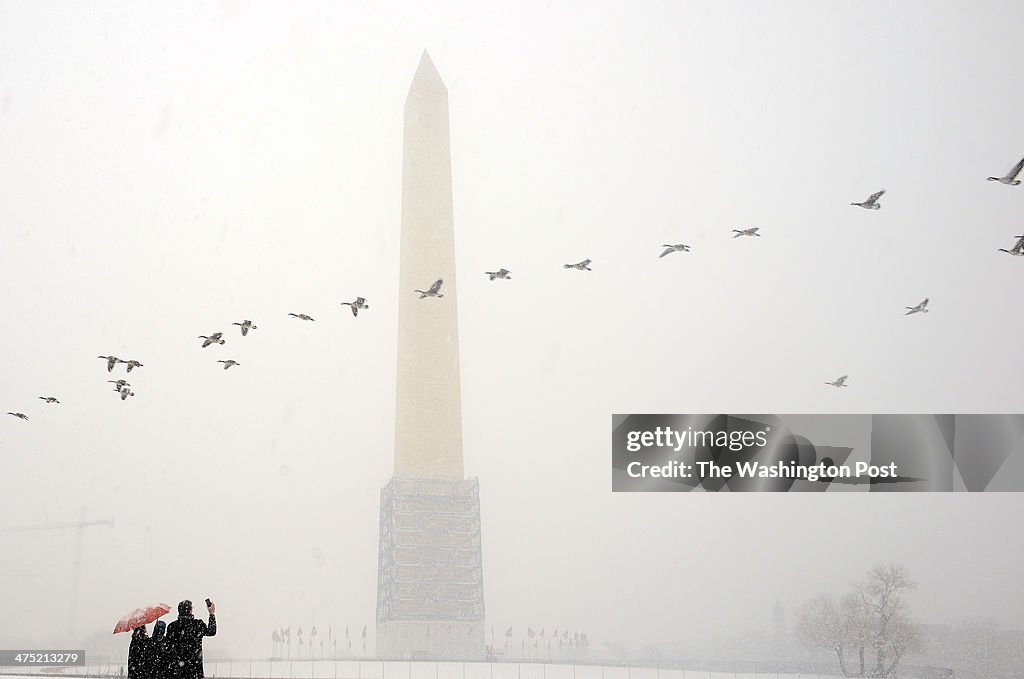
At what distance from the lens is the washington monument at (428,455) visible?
51.7 m

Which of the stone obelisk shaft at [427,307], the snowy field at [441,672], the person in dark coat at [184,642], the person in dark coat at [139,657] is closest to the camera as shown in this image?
the person in dark coat at [184,642]

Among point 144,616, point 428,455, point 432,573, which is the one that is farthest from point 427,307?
point 144,616

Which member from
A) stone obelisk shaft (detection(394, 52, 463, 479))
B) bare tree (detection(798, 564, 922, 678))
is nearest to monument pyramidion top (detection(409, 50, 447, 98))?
stone obelisk shaft (detection(394, 52, 463, 479))

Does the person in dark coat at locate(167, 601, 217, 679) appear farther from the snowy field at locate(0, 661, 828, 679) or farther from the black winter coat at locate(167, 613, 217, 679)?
the snowy field at locate(0, 661, 828, 679)

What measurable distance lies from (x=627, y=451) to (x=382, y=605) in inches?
611

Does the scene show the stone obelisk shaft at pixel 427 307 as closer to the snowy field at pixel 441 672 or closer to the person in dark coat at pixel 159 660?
the snowy field at pixel 441 672

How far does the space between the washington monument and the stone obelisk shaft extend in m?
0.05

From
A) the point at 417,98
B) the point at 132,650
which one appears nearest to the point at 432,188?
the point at 417,98

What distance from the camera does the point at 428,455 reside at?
5153 centimetres

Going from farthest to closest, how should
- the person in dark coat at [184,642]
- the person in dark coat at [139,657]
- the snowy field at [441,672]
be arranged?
the snowy field at [441,672] → the person in dark coat at [139,657] → the person in dark coat at [184,642]

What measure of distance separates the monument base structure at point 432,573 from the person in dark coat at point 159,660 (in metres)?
39.2

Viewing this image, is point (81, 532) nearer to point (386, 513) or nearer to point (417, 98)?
point (386, 513)

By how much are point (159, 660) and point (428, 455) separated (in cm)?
3901

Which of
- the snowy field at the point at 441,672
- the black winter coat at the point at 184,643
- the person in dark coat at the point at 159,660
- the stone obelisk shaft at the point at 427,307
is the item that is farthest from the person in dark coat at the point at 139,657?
the stone obelisk shaft at the point at 427,307
